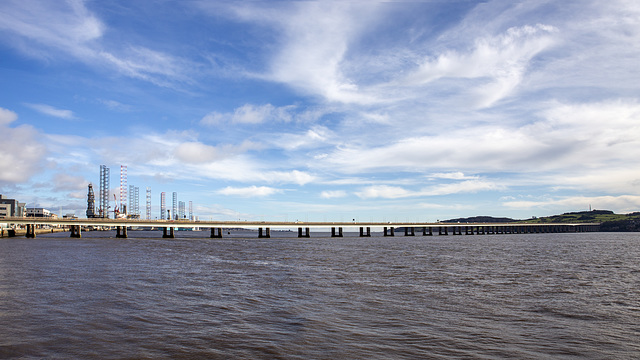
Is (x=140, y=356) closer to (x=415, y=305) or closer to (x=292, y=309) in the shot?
(x=292, y=309)

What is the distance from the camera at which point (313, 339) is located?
56.7ft

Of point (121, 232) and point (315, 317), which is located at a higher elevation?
point (315, 317)

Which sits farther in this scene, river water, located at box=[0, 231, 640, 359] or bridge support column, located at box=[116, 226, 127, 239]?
bridge support column, located at box=[116, 226, 127, 239]

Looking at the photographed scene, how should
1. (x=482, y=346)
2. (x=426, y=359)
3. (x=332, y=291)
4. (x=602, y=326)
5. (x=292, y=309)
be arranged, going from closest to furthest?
(x=426, y=359) → (x=482, y=346) → (x=602, y=326) → (x=292, y=309) → (x=332, y=291)

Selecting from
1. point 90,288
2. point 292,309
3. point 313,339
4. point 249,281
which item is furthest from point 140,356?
point 249,281

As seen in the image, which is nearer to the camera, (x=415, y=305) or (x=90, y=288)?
(x=415, y=305)

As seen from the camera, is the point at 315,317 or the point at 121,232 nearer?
the point at 315,317

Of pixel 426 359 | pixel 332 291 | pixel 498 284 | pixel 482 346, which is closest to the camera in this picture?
pixel 426 359

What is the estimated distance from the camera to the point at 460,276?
1576 inches

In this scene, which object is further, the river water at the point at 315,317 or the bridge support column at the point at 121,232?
the bridge support column at the point at 121,232

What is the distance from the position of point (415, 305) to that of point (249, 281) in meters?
16.3

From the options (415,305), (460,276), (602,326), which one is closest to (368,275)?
(460,276)

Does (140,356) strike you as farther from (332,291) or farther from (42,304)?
(332,291)

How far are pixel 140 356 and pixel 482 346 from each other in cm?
1315
